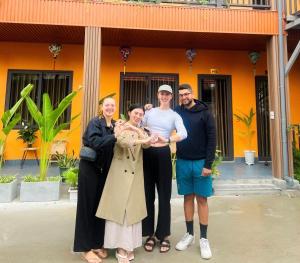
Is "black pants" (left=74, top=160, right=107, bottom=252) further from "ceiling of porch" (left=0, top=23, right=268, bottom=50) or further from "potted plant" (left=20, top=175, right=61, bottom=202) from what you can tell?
"ceiling of porch" (left=0, top=23, right=268, bottom=50)

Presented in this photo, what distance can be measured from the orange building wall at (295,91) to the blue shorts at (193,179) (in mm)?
6321

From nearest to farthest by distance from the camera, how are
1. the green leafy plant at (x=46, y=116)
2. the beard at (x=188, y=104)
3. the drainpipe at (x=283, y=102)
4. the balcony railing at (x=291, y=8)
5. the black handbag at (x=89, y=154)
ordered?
1. the black handbag at (x=89, y=154)
2. the beard at (x=188, y=104)
3. the green leafy plant at (x=46, y=116)
4. the drainpipe at (x=283, y=102)
5. the balcony railing at (x=291, y=8)

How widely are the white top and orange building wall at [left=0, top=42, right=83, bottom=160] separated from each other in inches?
183

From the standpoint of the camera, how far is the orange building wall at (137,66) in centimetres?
686

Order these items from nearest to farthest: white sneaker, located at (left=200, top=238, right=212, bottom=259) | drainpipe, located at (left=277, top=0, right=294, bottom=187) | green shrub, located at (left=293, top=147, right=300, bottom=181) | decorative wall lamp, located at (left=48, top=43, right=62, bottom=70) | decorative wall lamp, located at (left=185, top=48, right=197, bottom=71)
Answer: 1. white sneaker, located at (left=200, top=238, right=212, bottom=259)
2. drainpipe, located at (left=277, top=0, right=294, bottom=187)
3. green shrub, located at (left=293, top=147, right=300, bottom=181)
4. decorative wall lamp, located at (left=48, top=43, right=62, bottom=70)
5. decorative wall lamp, located at (left=185, top=48, right=197, bottom=71)

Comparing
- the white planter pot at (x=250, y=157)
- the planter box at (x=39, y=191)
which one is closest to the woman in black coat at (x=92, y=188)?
the planter box at (x=39, y=191)

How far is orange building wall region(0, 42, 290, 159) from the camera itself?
6.86 metres

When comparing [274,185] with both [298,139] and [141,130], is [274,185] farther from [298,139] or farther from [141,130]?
[141,130]

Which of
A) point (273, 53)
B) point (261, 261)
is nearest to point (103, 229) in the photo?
point (261, 261)

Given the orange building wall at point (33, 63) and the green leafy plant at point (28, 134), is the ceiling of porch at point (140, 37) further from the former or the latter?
the green leafy plant at point (28, 134)

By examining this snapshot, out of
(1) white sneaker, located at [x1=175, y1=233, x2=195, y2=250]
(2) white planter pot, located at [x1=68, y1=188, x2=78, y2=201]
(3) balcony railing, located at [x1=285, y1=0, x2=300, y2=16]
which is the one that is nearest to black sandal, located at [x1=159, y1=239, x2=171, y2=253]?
(1) white sneaker, located at [x1=175, y1=233, x2=195, y2=250]

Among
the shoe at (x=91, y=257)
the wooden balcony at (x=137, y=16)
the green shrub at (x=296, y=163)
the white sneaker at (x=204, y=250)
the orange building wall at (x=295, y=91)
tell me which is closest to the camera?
the shoe at (x=91, y=257)

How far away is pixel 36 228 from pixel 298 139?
7153mm

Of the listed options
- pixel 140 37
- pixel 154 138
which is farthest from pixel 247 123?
pixel 154 138
